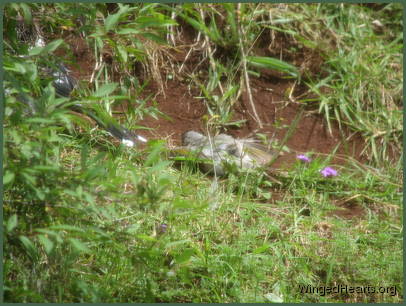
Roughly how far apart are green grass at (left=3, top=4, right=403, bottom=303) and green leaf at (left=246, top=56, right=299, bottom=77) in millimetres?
23

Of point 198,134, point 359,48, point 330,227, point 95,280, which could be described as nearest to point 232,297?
point 95,280

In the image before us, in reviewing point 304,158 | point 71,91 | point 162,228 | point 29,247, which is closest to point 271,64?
point 304,158

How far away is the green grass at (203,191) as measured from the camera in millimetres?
2027

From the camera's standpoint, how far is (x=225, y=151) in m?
3.74

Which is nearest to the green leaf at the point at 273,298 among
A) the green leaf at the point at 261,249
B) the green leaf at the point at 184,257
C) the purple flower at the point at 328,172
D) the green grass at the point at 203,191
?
the green grass at the point at 203,191

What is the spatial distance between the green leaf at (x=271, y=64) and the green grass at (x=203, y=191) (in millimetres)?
23

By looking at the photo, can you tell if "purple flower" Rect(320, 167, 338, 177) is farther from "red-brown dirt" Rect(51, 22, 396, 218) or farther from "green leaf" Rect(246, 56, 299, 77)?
"green leaf" Rect(246, 56, 299, 77)

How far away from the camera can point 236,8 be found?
444cm

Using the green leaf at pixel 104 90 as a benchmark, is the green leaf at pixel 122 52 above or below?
above

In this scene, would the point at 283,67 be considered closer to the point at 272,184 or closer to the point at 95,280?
the point at 272,184

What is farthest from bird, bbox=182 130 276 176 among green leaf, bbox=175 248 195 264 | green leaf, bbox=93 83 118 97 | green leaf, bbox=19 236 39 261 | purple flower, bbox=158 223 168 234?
green leaf, bbox=19 236 39 261

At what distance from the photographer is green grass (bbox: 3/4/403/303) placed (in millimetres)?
2027

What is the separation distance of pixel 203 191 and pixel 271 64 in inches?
60.7

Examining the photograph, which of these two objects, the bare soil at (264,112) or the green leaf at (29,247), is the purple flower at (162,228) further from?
the bare soil at (264,112)
